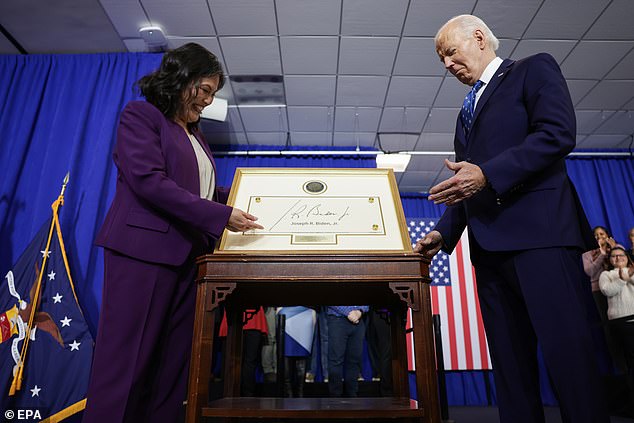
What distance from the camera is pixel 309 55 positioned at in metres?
4.22

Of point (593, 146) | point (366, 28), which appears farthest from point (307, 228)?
point (593, 146)

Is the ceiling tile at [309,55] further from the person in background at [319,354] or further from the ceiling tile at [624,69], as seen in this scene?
the ceiling tile at [624,69]

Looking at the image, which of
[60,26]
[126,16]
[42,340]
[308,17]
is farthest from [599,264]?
[60,26]

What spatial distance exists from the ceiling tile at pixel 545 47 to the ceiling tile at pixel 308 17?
1.80m

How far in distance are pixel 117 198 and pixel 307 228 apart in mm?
554

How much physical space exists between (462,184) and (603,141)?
6311 mm

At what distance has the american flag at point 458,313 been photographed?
5.32 m

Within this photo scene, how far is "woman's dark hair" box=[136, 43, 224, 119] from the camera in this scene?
4.45ft

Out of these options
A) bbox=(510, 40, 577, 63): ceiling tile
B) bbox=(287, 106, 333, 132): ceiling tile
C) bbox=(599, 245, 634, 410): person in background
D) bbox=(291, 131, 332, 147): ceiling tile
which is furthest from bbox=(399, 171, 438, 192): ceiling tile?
bbox=(599, 245, 634, 410): person in background

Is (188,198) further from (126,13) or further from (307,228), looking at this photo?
(126,13)

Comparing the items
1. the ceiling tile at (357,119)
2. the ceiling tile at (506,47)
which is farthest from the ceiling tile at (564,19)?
the ceiling tile at (357,119)

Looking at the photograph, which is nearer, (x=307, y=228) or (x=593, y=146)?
(x=307, y=228)

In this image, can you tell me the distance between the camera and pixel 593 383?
94cm

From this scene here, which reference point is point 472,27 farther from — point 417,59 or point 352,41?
point 417,59
